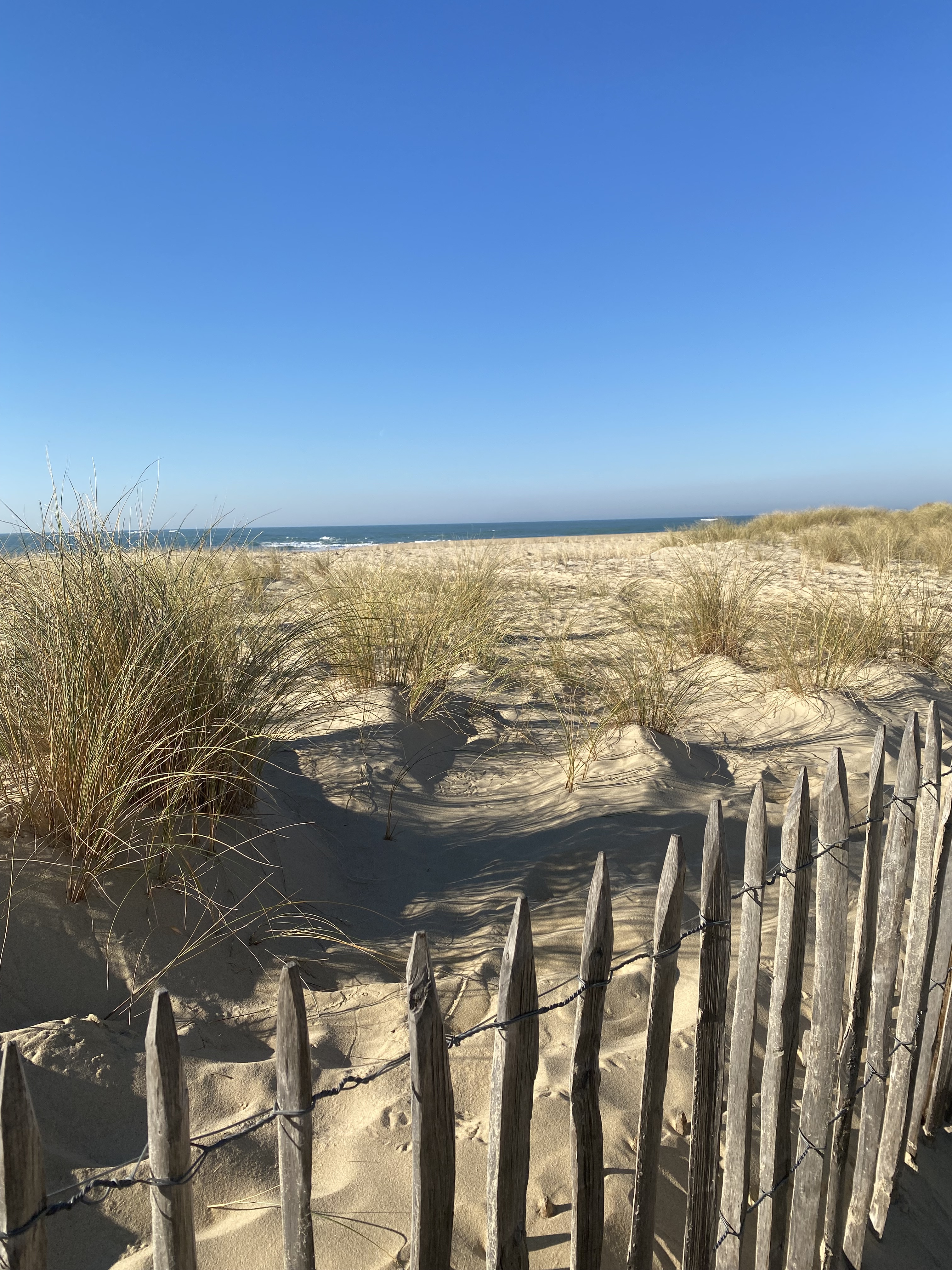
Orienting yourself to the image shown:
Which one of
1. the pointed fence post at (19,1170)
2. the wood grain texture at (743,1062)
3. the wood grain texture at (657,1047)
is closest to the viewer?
the pointed fence post at (19,1170)

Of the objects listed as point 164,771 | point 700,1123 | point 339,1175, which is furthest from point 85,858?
point 700,1123

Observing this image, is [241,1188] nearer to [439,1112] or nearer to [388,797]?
[439,1112]

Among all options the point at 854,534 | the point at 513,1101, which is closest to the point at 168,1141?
the point at 513,1101

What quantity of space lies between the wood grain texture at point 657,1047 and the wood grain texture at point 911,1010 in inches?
30.5

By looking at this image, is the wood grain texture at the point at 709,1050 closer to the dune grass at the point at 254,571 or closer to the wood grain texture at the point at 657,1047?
the wood grain texture at the point at 657,1047

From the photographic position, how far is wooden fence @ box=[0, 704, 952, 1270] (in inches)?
35.4

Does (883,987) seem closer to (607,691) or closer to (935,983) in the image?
(935,983)

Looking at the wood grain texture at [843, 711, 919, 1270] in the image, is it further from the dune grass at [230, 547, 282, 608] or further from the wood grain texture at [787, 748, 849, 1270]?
the dune grass at [230, 547, 282, 608]

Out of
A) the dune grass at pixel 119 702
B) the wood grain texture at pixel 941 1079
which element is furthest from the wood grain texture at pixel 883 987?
the dune grass at pixel 119 702

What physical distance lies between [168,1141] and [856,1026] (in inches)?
56.5

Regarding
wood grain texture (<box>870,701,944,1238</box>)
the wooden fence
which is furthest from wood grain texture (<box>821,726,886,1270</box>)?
wood grain texture (<box>870,701,944,1238</box>)

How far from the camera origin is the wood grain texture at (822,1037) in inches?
58.5

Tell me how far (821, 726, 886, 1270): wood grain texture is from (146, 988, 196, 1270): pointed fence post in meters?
1.26

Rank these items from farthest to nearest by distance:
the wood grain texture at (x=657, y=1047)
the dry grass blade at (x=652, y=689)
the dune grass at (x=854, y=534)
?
1. the dune grass at (x=854, y=534)
2. the dry grass blade at (x=652, y=689)
3. the wood grain texture at (x=657, y=1047)
